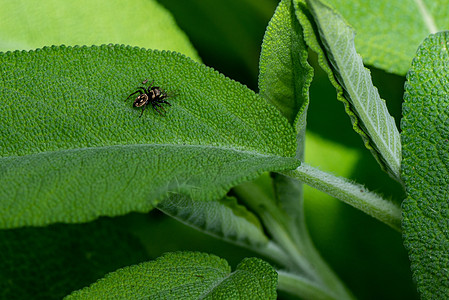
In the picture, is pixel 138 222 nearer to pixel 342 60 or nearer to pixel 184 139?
pixel 184 139

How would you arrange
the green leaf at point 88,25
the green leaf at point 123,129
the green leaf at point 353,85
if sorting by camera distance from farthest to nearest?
1. the green leaf at point 88,25
2. the green leaf at point 353,85
3. the green leaf at point 123,129

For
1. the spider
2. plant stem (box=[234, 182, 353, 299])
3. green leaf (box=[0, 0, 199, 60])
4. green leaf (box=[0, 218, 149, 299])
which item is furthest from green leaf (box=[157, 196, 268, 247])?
green leaf (box=[0, 0, 199, 60])

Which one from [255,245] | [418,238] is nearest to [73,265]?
[255,245]

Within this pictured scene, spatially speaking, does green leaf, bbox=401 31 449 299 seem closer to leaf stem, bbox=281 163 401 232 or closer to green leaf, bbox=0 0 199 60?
leaf stem, bbox=281 163 401 232

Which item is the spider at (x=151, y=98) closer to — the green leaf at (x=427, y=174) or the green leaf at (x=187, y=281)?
the green leaf at (x=187, y=281)

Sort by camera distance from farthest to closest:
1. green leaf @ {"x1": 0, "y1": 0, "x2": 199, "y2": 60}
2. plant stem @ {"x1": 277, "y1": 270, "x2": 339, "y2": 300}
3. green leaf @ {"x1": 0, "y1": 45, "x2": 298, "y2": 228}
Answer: green leaf @ {"x1": 0, "y1": 0, "x2": 199, "y2": 60}
plant stem @ {"x1": 277, "y1": 270, "x2": 339, "y2": 300}
green leaf @ {"x1": 0, "y1": 45, "x2": 298, "y2": 228}

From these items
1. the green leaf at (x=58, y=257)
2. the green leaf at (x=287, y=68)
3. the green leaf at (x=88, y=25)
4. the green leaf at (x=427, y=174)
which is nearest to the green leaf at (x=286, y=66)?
the green leaf at (x=287, y=68)

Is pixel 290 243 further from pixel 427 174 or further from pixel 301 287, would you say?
pixel 427 174
